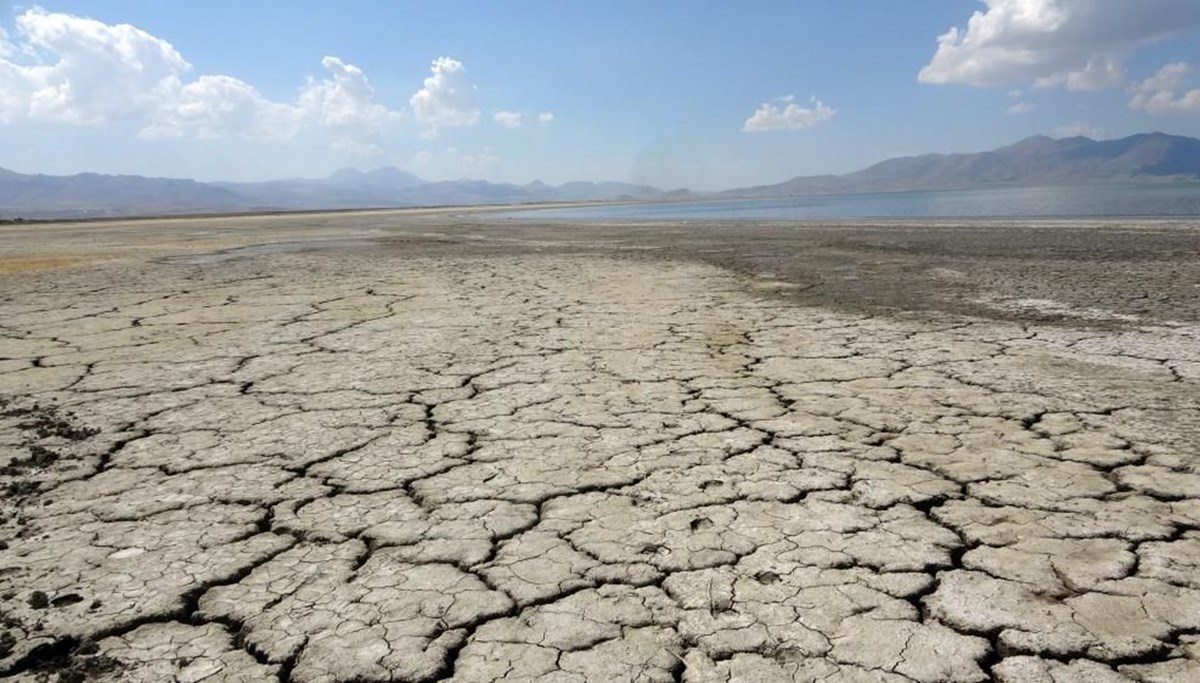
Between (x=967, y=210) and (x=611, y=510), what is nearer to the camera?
(x=611, y=510)

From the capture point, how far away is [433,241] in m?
16.8

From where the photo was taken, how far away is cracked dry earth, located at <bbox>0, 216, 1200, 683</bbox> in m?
1.57

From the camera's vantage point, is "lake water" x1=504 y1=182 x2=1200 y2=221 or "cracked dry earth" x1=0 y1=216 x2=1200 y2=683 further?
"lake water" x1=504 y1=182 x2=1200 y2=221

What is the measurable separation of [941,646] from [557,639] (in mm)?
805

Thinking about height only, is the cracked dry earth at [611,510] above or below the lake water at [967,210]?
below

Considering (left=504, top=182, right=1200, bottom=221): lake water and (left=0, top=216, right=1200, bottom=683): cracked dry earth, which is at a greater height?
(left=504, top=182, right=1200, bottom=221): lake water

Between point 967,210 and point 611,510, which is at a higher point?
point 967,210

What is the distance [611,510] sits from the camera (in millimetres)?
2266

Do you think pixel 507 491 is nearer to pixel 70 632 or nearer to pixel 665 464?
pixel 665 464

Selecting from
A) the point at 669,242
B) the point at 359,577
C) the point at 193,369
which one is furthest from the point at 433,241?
Result: the point at 359,577

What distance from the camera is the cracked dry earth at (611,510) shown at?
1569mm

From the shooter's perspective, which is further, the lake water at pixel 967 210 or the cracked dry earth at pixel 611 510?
the lake water at pixel 967 210

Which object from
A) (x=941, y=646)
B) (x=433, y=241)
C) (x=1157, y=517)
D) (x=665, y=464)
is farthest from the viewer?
(x=433, y=241)

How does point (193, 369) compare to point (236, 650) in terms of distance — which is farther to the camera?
point (193, 369)
